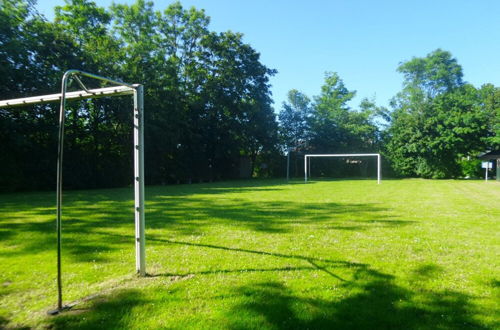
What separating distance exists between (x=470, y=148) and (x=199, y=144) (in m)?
28.4

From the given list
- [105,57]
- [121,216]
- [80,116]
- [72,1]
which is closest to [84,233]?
[121,216]

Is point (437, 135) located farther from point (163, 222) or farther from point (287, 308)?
point (287, 308)

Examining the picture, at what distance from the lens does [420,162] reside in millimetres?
34219

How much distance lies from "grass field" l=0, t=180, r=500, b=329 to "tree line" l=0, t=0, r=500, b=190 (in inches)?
497

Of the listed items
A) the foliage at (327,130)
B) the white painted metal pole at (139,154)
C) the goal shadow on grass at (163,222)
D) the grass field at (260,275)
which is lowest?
the goal shadow on grass at (163,222)

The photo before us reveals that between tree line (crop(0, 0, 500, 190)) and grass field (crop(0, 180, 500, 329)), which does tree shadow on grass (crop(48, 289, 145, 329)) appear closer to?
grass field (crop(0, 180, 500, 329))

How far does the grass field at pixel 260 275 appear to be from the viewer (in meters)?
2.87

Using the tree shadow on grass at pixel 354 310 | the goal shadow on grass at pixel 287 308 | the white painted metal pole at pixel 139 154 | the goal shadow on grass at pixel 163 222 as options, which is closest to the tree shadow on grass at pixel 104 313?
the goal shadow on grass at pixel 287 308

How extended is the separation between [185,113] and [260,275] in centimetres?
2403

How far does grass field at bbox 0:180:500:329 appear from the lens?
9.41 feet

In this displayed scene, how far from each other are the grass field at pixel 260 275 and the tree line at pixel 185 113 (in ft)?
41.4

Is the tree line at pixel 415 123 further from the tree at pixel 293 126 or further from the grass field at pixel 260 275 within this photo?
the grass field at pixel 260 275

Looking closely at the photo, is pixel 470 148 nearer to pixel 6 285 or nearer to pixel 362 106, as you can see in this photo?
pixel 362 106

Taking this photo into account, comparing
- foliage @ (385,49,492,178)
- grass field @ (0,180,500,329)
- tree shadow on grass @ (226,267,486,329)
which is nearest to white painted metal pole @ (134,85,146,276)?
grass field @ (0,180,500,329)
